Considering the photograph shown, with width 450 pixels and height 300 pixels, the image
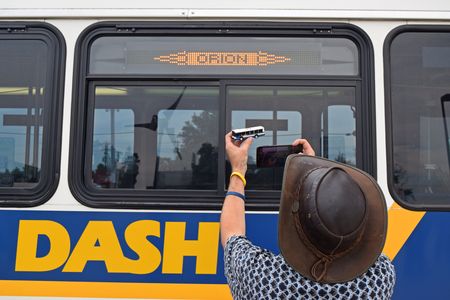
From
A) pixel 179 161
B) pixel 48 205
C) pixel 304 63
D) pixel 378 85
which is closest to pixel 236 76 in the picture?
pixel 304 63

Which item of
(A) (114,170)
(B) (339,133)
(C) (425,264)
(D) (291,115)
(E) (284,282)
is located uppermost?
(D) (291,115)

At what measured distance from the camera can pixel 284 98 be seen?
268 centimetres

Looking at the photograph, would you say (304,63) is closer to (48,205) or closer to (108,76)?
(108,76)

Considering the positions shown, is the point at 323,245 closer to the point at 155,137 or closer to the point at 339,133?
the point at 339,133

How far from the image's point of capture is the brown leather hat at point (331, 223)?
4.20ft

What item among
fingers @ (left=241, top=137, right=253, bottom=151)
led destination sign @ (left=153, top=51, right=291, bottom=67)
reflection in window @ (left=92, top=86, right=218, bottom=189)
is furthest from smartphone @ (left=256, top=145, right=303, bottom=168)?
led destination sign @ (left=153, top=51, right=291, bottom=67)

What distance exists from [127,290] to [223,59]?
1460 millimetres

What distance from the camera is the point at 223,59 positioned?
2.70m

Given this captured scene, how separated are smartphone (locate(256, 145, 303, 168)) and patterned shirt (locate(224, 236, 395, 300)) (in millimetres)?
921

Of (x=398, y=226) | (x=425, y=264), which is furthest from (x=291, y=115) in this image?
(x=425, y=264)

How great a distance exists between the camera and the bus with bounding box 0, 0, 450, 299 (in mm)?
2578

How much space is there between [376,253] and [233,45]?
1679 millimetres

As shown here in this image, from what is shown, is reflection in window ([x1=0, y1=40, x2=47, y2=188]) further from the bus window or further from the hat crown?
the hat crown

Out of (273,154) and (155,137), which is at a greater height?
(155,137)
